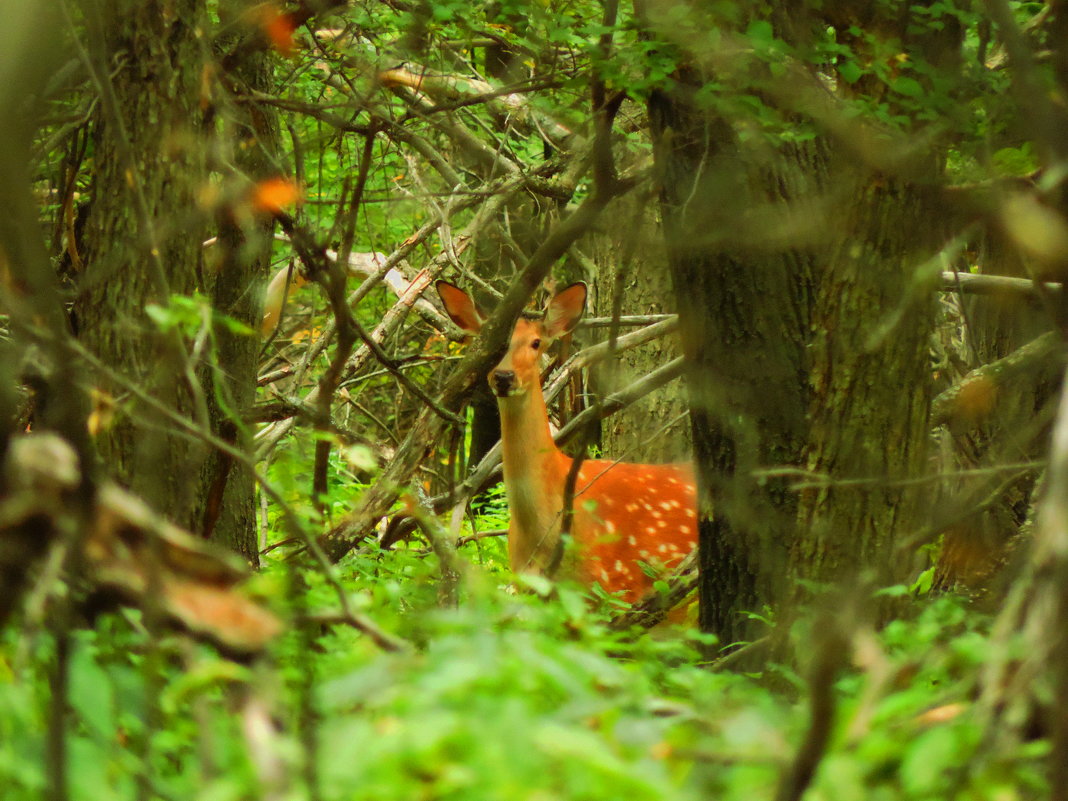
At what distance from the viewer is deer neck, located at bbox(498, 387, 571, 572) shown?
19.8 ft

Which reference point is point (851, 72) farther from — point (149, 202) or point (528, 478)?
point (528, 478)

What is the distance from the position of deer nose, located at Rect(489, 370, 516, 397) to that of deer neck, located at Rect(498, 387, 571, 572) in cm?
7

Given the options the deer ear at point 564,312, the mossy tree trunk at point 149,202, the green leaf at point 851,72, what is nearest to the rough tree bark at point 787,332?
the green leaf at point 851,72

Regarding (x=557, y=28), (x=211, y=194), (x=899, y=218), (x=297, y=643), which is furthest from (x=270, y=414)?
(x=297, y=643)

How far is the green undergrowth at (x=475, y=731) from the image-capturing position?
4.86ft

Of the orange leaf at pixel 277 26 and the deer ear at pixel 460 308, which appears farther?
the deer ear at pixel 460 308

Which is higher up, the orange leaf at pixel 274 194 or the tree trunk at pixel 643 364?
the orange leaf at pixel 274 194

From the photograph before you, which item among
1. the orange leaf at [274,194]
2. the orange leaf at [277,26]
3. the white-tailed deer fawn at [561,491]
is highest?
the orange leaf at [277,26]

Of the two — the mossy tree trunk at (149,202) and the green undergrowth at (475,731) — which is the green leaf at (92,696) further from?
the mossy tree trunk at (149,202)

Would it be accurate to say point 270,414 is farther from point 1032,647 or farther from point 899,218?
point 1032,647

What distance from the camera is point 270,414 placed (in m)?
5.29

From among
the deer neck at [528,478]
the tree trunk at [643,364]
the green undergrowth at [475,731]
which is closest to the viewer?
the green undergrowth at [475,731]

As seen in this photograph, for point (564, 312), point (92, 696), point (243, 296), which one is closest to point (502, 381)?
point (564, 312)

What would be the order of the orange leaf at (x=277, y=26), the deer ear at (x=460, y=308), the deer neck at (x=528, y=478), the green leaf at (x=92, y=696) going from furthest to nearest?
the deer ear at (x=460, y=308), the deer neck at (x=528, y=478), the orange leaf at (x=277, y=26), the green leaf at (x=92, y=696)
